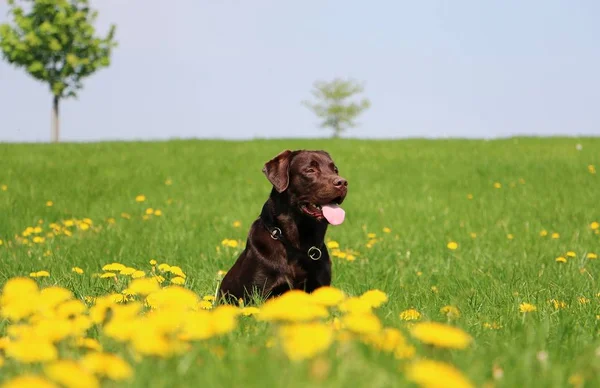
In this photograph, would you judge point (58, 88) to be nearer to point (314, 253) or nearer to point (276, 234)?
point (276, 234)

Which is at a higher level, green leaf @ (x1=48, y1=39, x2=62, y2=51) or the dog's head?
green leaf @ (x1=48, y1=39, x2=62, y2=51)

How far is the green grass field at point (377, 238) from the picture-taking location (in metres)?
2.03

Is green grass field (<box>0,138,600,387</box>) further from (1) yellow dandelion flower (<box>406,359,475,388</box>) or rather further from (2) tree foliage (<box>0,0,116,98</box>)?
(2) tree foliage (<box>0,0,116,98</box>)

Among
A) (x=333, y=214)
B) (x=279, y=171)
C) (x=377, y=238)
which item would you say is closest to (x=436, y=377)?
(x=333, y=214)

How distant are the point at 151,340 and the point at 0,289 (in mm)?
4114

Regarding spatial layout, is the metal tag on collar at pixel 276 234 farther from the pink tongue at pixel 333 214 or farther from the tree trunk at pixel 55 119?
the tree trunk at pixel 55 119

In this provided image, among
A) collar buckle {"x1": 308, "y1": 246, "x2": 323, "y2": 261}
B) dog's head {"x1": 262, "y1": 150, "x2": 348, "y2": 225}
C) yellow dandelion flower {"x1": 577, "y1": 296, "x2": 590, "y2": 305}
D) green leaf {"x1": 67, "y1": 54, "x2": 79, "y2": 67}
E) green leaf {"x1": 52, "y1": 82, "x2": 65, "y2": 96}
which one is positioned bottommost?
yellow dandelion flower {"x1": 577, "y1": 296, "x2": 590, "y2": 305}

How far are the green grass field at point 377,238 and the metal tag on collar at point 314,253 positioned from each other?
65 cm

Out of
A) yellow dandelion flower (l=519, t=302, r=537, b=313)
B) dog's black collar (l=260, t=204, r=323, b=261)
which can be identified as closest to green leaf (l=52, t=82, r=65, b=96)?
dog's black collar (l=260, t=204, r=323, b=261)

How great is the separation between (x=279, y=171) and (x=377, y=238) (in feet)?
15.7

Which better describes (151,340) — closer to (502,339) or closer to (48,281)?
(502,339)

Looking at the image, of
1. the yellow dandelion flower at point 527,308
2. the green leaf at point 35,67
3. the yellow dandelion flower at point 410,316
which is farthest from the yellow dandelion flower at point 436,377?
the green leaf at point 35,67

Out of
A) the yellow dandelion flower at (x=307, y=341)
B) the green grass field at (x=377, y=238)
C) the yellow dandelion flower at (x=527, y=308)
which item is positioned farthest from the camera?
the yellow dandelion flower at (x=527, y=308)

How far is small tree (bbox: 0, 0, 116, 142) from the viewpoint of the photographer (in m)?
36.2
